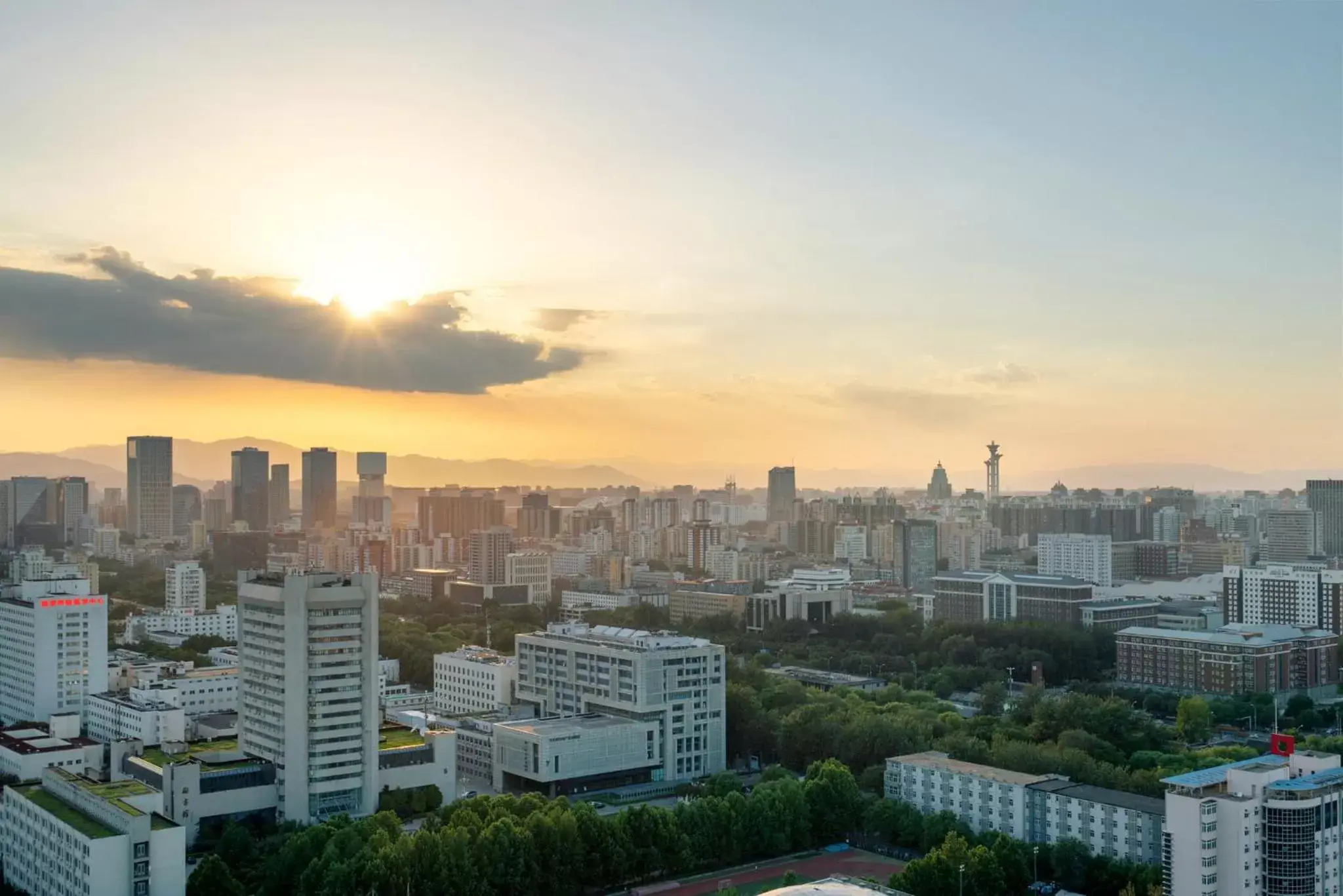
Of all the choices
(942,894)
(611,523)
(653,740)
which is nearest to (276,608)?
(653,740)

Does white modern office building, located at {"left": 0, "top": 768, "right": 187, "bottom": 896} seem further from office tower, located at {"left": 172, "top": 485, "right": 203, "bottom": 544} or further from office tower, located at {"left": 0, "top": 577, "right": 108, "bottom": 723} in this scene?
office tower, located at {"left": 172, "top": 485, "right": 203, "bottom": 544}

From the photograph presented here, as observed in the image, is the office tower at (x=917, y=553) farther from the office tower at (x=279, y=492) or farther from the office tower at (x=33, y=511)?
the office tower at (x=33, y=511)

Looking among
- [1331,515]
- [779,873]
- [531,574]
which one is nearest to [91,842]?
[779,873]

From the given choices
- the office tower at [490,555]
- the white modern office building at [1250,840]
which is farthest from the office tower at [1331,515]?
the white modern office building at [1250,840]

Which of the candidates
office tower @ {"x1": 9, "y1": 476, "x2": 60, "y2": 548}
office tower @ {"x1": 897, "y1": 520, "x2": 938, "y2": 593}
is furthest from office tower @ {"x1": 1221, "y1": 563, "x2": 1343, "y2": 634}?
office tower @ {"x1": 9, "y1": 476, "x2": 60, "y2": 548}

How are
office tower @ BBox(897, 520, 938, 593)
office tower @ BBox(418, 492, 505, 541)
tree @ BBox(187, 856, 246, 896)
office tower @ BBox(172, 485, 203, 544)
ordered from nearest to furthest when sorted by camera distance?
tree @ BBox(187, 856, 246, 896) < office tower @ BBox(897, 520, 938, 593) < office tower @ BBox(418, 492, 505, 541) < office tower @ BBox(172, 485, 203, 544)

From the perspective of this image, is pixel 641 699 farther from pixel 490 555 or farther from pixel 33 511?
pixel 33 511
